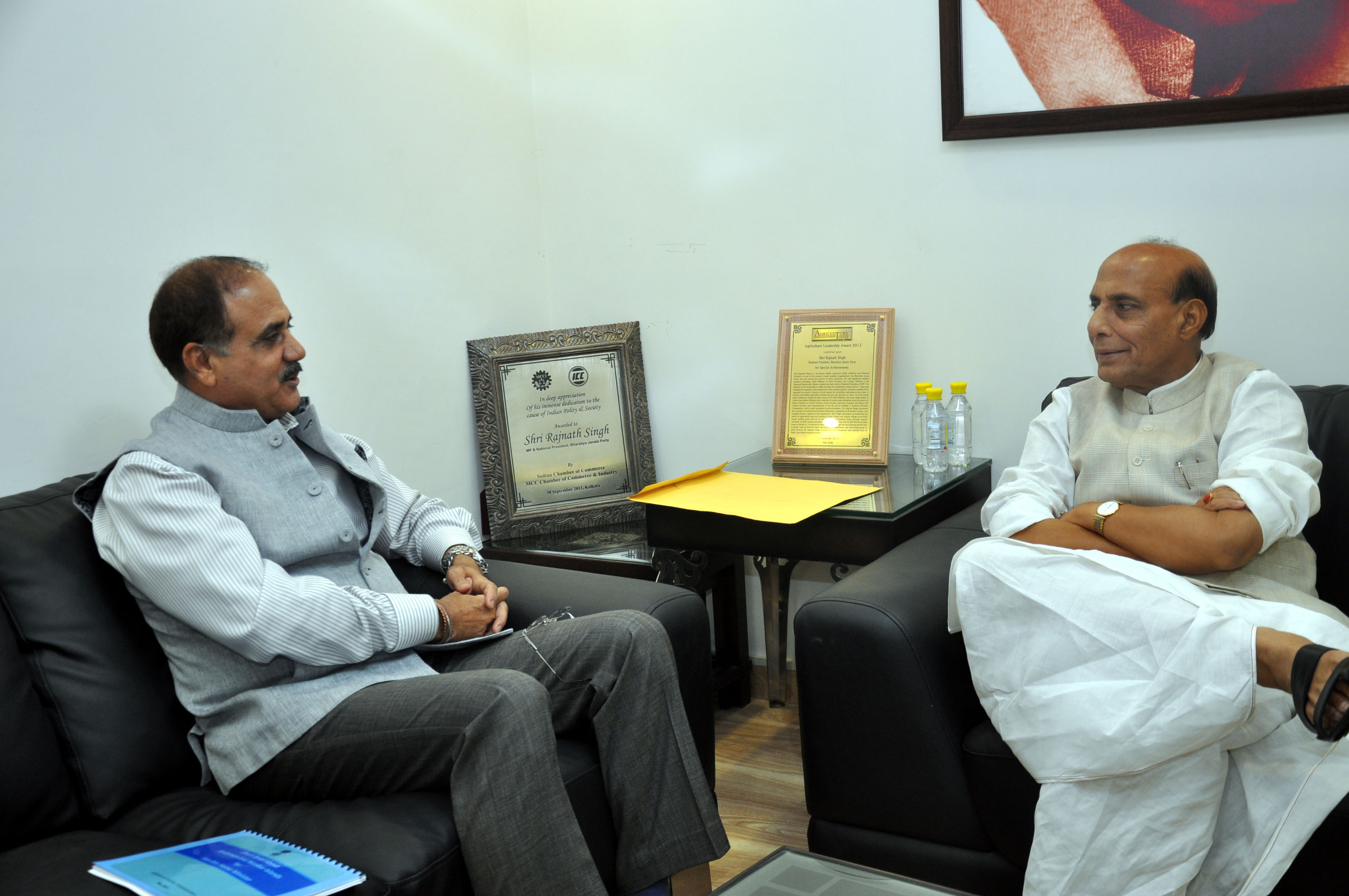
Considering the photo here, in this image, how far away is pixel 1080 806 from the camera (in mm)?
1469

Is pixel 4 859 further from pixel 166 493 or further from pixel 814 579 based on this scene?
pixel 814 579

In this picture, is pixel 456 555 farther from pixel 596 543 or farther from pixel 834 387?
pixel 834 387

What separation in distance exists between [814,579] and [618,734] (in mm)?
1244

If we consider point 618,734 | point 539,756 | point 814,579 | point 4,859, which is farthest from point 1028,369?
point 4,859

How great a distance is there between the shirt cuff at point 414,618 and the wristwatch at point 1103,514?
44.8 inches

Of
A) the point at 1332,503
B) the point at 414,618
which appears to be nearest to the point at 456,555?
the point at 414,618

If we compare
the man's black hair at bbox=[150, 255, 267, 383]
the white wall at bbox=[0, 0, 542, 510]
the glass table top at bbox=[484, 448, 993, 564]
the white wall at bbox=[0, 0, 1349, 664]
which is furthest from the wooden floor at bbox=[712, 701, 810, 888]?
the man's black hair at bbox=[150, 255, 267, 383]

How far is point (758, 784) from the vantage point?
238 centimetres

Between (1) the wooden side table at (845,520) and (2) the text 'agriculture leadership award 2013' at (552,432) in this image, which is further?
(2) the text 'agriculture leadership award 2013' at (552,432)

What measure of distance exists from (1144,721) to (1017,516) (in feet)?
1.53

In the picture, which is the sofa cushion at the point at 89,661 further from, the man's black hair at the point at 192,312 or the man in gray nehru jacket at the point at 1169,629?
the man in gray nehru jacket at the point at 1169,629

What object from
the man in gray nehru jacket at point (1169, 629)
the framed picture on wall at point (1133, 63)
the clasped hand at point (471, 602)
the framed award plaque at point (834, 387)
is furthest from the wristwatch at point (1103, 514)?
the clasped hand at point (471, 602)

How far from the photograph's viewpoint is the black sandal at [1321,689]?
130cm

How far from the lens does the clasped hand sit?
1.79 meters
